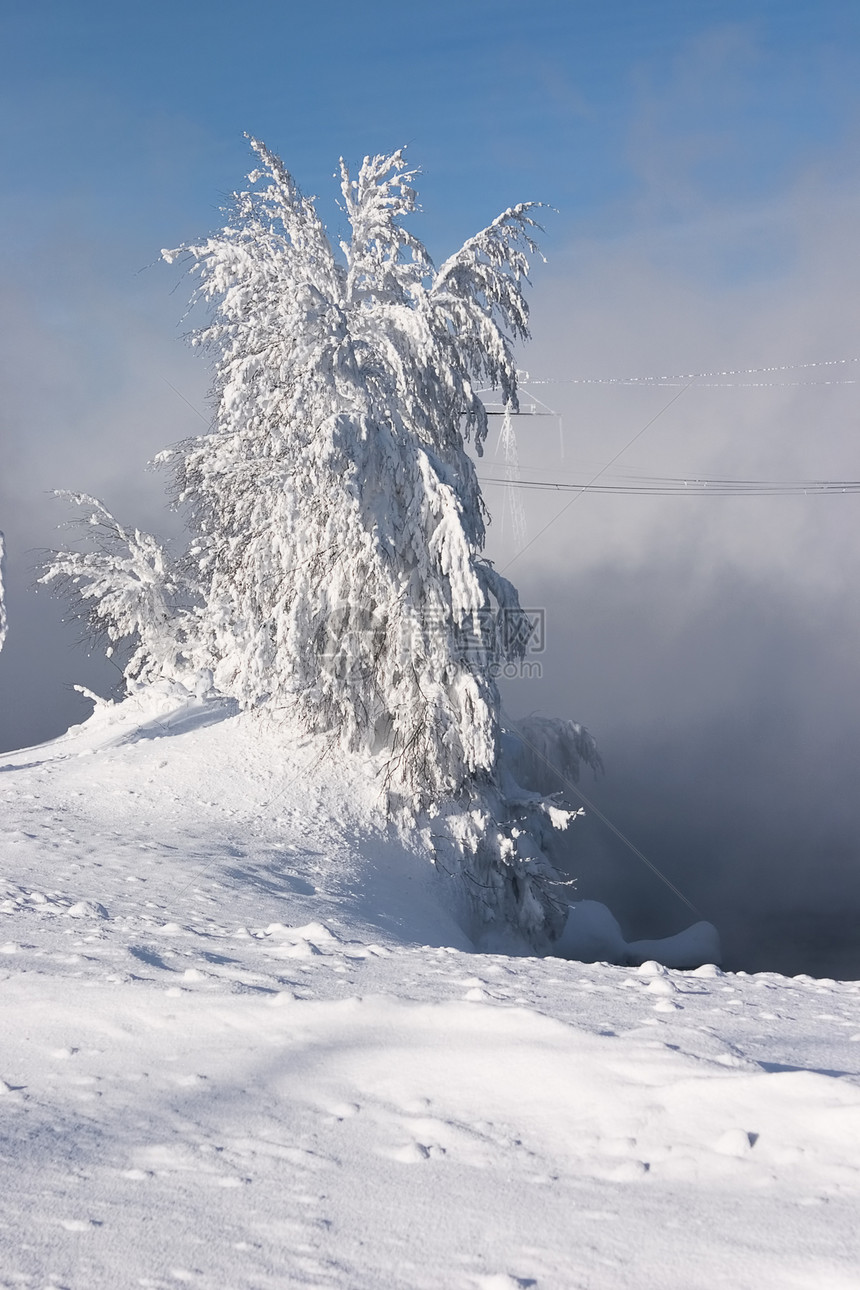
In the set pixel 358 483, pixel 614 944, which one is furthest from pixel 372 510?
pixel 614 944

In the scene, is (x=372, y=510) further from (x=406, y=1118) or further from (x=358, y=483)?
Answer: (x=406, y=1118)

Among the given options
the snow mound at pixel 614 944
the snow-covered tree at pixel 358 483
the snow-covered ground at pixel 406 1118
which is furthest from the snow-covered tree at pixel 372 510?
the snow-covered ground at pixel 406 1118

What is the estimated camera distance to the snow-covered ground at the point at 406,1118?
232cm

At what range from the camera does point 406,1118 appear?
3.18m

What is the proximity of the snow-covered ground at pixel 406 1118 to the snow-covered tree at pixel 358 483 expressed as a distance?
603 centimetres

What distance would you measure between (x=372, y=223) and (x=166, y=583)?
9.23 metres

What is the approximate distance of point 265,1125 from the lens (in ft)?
10.3

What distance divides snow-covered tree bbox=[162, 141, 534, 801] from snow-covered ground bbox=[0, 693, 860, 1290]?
19.8 feet

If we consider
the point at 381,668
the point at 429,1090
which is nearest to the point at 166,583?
the point at 381,668

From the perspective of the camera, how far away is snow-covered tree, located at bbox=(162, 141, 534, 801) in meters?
11.8

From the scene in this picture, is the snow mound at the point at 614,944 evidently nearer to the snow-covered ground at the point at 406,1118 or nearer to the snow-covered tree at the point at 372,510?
the snow-covered tree at the point at 372,510

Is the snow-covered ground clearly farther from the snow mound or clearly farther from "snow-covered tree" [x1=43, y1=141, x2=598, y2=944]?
the snow mound

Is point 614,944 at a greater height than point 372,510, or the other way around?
point 372,510

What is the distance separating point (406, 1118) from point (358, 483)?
9277 millimetres
